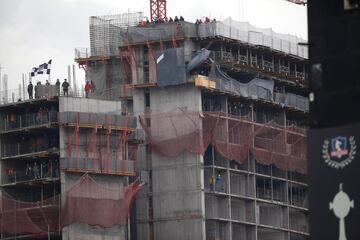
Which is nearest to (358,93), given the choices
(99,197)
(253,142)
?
(99,197)

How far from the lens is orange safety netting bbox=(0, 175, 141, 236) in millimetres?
156250

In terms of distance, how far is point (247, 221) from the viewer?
175250 mm

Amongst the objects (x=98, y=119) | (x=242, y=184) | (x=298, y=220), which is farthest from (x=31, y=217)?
(x=298, y=220)

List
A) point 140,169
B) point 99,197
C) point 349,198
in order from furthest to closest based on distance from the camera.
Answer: point 140,169, point 99,197, point 349,198

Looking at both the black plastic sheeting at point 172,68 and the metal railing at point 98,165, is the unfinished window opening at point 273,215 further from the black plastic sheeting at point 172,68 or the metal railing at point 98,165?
the metal railing at point 98,165

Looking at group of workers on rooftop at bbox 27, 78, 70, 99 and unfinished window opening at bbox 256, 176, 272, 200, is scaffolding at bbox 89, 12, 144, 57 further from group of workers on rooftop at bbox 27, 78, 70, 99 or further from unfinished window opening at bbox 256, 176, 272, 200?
unfinished window opening at bbox 256, 176, 272, 200

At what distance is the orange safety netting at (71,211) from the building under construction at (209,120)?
9758mm

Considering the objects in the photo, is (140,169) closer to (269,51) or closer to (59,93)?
(59,93)

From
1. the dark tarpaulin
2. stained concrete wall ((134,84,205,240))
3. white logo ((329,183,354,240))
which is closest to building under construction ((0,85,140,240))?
stained concrete wall ((134,84,205,240))

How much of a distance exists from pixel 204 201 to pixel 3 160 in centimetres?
2384

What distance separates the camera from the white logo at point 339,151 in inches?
1667

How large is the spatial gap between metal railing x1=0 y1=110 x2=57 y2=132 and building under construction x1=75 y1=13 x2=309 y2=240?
43.4 ft

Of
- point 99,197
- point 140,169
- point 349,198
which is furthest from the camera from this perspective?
point 140,169

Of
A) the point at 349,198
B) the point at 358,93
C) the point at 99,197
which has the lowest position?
the point at 349,198
